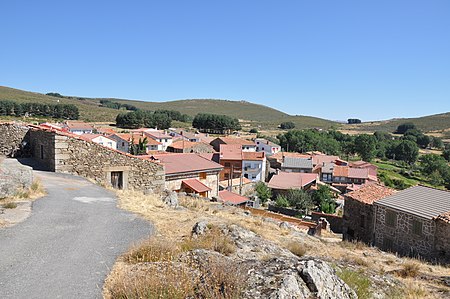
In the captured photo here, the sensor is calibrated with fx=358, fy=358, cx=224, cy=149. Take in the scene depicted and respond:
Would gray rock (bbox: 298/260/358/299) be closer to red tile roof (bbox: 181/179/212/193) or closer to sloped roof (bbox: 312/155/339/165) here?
red tile roof (bbox: 181/179/212/193)

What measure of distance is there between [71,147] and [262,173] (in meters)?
52.3

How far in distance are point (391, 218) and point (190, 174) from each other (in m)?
14.9

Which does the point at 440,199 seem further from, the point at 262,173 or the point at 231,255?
the point at 262,173

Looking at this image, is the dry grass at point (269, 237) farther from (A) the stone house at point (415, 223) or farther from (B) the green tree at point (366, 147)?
(B) the green tree at point (366, 147)

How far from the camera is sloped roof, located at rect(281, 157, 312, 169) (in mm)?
73863

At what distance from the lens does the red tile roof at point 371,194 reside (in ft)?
78.1

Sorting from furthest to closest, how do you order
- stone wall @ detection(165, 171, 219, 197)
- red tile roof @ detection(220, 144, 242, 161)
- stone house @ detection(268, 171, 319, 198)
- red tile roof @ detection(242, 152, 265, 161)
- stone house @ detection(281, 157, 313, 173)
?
stone house @ detection(281, 157, 313, 173)
red tile roof @ detection(242, 152, 265, 161)
red tile roof @ detection(220, 144, 242, 161)
stone house @ detection(268, 171, 319, 198)
stone wall @ detection(165, 171, 219, 197)

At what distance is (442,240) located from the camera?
60.1 ft

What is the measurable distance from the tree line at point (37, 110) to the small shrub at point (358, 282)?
331ft

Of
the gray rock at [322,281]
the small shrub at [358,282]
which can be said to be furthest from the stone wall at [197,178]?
the gray rock at [322,281]

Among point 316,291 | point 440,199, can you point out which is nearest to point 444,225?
point 440,199

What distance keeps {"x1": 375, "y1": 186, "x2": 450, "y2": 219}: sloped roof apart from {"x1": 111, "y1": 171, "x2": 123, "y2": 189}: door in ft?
50.6

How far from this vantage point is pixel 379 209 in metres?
21.8

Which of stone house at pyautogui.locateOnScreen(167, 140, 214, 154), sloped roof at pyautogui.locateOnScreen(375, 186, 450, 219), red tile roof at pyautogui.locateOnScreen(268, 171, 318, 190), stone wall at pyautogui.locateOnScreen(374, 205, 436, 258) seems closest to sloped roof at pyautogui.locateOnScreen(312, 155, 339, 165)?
red tile roof at pyautogui.locateOnScreen(268, 171, 318, 190)
